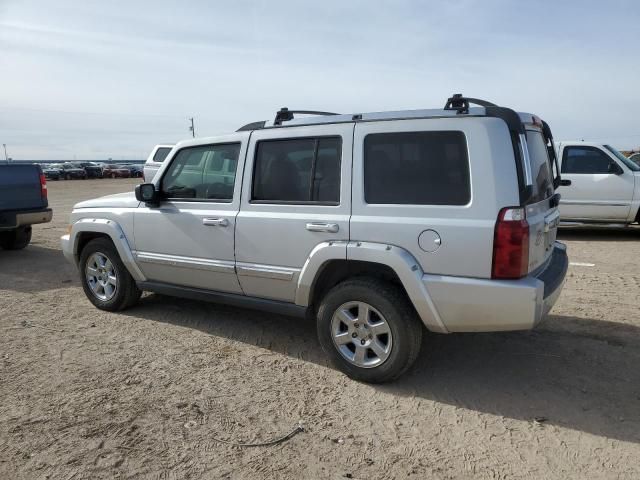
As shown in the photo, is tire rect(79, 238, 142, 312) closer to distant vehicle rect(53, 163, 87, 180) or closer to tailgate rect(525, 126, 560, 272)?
tailgate rect(525, 126, 560, 272)

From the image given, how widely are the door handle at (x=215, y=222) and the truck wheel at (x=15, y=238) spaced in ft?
20.1

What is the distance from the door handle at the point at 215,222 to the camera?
13.5 feet

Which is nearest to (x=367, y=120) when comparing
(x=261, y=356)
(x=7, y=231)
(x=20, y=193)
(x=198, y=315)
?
(x=261, y=356)

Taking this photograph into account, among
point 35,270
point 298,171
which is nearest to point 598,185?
point 298,171

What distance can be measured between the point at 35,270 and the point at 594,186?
31.7 ft

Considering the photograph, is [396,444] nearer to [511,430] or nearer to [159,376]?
[511,430]

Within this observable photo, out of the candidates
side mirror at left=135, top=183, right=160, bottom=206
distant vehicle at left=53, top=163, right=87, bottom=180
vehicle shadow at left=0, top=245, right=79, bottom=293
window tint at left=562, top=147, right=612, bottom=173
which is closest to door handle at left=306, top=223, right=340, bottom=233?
side mirror at left=135, top=183, right=160, bottom=206

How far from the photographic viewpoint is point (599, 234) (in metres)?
9.95

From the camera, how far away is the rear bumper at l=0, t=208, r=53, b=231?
7.81m

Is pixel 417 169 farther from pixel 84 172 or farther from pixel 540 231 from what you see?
pixel 84 172

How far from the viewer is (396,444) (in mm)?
2834

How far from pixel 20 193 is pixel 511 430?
821 cm

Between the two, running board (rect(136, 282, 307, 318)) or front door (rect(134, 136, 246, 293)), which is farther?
front door (rect(134, 136, 246, 293))

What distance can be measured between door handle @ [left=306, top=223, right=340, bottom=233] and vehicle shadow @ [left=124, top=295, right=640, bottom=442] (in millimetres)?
1108
